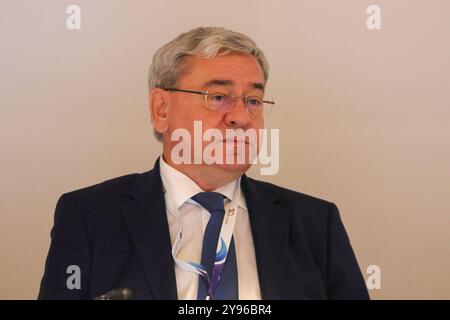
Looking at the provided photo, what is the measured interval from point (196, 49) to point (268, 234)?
593mm

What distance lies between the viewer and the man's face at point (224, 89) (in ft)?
6.64

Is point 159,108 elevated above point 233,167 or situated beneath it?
elevated above

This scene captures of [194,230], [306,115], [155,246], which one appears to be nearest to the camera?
[155,246]

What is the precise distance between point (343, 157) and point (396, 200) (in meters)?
0.24

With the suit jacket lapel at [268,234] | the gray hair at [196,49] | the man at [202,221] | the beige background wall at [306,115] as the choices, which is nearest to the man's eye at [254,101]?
the man at [202,221]

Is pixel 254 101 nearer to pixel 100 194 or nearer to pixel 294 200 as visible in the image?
pixel 294 200

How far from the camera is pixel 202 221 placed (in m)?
2.02

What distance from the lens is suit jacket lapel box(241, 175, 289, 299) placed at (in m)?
1.90

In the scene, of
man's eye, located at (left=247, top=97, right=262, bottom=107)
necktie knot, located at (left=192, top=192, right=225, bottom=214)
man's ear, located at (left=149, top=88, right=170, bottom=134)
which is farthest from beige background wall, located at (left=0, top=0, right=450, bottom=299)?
necktie knot, located at (left=192, top=192, right=225, bottom=214)

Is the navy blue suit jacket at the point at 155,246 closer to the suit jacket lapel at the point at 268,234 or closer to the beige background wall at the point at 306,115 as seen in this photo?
the suit jacket lapel at the point at 268,234

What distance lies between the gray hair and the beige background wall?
0.30 meters

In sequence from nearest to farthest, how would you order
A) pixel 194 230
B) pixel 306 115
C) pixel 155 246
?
pixel 155 246
pixel 194 230
pixel 306 115

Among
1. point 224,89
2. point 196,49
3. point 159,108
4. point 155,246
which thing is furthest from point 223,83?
point 155,246
